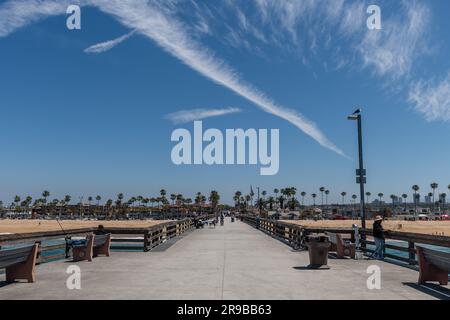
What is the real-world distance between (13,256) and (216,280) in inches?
182

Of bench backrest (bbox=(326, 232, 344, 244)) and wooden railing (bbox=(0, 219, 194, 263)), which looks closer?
wooden railing (bbox=(0, 219, 194, 263))

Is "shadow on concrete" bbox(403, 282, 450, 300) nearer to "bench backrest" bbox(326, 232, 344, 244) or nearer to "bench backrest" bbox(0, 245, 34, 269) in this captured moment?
"bench backrest" bbox(326, 232, 344, 244)

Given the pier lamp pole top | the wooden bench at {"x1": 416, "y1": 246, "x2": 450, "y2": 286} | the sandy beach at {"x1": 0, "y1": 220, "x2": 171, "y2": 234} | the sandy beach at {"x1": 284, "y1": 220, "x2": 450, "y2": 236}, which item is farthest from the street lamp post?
the sandy beach at {"x1": 284, "y1": 220, "x2": 450, "y2": 236}

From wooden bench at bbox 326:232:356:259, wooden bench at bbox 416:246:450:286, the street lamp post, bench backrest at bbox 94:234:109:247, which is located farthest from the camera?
the street lamp post

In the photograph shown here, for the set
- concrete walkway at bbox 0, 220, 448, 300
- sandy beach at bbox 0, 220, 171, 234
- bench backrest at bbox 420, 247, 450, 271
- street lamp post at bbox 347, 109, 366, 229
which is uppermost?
street lamp post at bbox 347, 109, 366, 229

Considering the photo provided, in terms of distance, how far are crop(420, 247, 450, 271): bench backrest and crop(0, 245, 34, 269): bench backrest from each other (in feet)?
30.7

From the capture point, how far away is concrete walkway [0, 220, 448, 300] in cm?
799

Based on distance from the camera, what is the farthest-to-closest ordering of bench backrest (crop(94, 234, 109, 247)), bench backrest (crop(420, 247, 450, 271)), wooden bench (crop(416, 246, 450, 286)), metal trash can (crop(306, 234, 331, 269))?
1. bench backrest (crop(94, 234, 109, 247))
2. metal trash can (crop(306, 234, 331, 269))
3. wooden bench (crop(416, 246, 450, 286))
4. bench backrest (crop(420, 247, 450, 271))

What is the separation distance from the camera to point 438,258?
8.71m

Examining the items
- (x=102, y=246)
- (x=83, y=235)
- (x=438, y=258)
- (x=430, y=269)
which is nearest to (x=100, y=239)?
(x=102, y=246)

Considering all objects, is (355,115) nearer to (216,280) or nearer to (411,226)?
(216,280)

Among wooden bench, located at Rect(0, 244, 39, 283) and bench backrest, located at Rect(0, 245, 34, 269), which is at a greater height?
bench backrest, located at Rect(0, 245, 34, 269)
